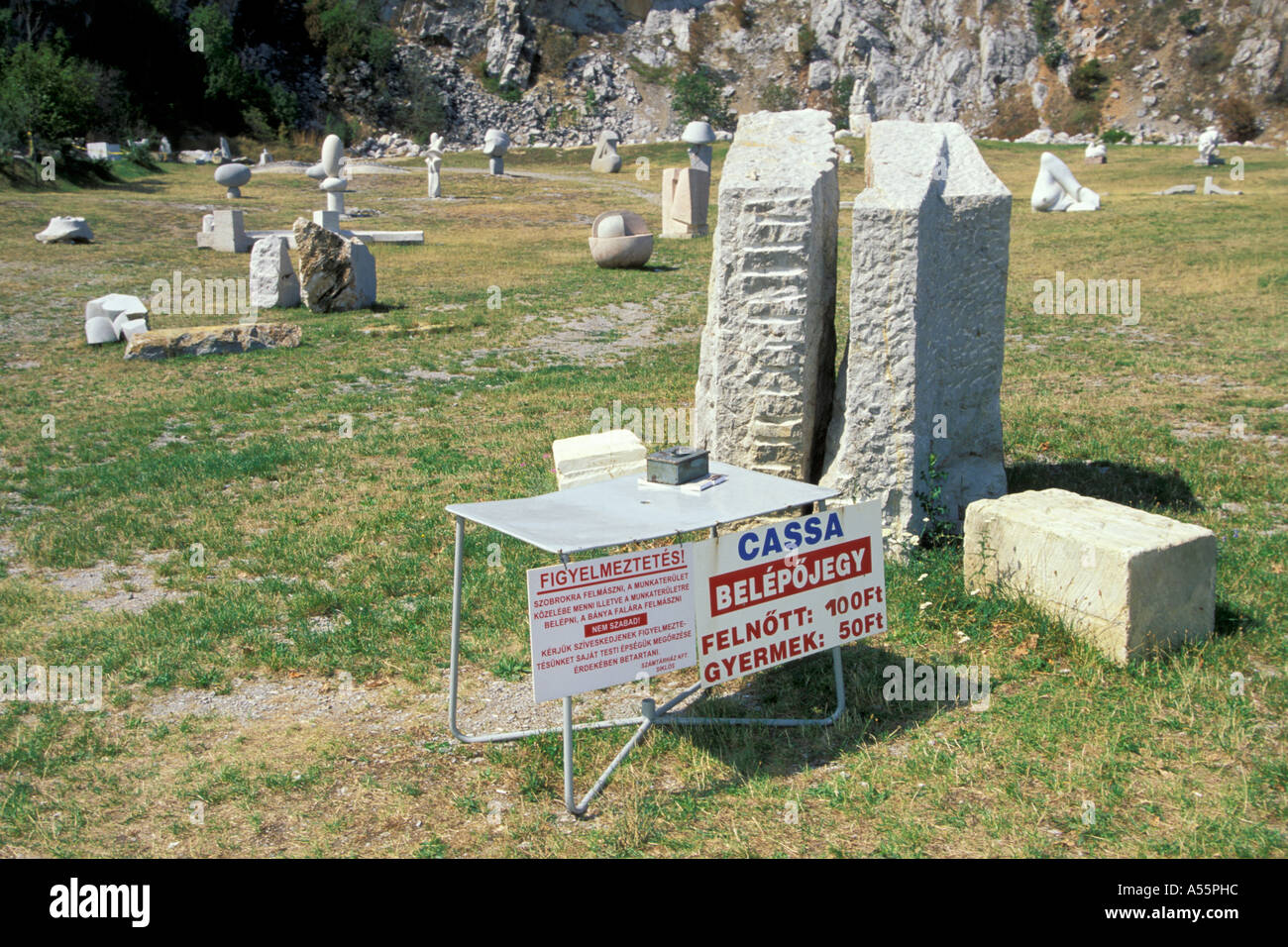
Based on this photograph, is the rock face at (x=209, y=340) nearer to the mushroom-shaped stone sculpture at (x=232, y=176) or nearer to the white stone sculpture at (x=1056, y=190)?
the white stone sculpture at (x=1056, y=190)

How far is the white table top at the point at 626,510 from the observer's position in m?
4.15

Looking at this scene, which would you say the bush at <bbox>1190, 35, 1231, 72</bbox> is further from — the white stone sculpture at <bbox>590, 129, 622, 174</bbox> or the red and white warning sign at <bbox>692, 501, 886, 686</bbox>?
the red and white warning sign at <bbox>692, 501, 886, 686</bbox>

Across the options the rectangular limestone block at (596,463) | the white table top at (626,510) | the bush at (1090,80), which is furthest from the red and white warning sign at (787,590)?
the bush at (1090,80)

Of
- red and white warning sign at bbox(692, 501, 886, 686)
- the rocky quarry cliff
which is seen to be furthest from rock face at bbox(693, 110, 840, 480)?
the rocky quarry cliff

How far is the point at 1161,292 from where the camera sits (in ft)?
55.0

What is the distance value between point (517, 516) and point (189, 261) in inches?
720

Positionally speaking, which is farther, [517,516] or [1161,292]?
[1161,292]

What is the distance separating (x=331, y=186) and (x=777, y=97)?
147ft

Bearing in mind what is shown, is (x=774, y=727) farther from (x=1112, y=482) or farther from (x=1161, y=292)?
(x=1161, y=292)

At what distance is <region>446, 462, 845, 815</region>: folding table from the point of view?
4164mm

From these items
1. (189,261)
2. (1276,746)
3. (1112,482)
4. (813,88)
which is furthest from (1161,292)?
(813,88)

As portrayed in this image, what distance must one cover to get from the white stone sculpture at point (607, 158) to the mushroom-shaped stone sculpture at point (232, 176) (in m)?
14.4

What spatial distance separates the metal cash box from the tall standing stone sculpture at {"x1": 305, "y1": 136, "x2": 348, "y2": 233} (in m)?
13.1

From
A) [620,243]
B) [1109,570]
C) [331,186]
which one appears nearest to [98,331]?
[620,243]
